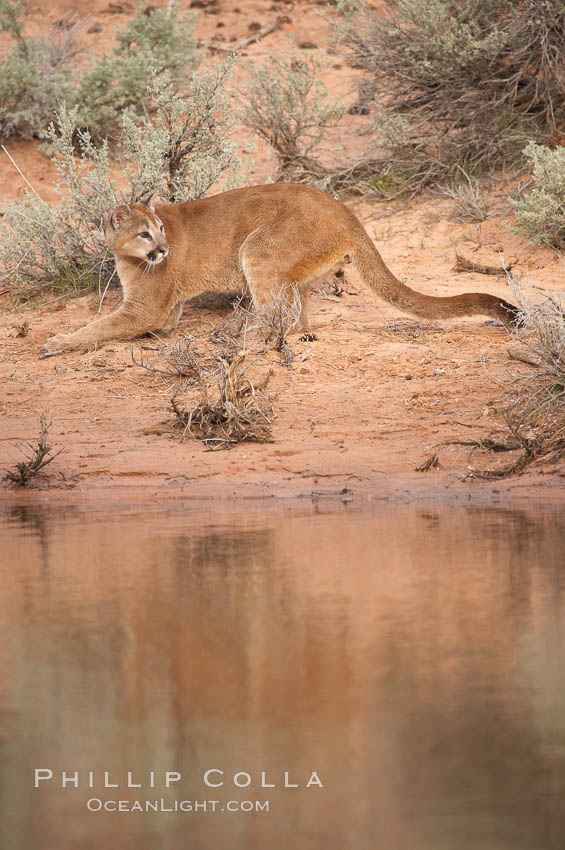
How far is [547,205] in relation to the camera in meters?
10.0

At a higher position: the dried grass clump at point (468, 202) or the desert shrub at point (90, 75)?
the desert shrub at point (90, 75)

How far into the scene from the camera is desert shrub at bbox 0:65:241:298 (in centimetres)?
1010

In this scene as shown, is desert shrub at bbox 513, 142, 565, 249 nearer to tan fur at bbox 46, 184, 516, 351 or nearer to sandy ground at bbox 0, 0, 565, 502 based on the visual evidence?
sandy ground at bbox 0, 0, 565, 502

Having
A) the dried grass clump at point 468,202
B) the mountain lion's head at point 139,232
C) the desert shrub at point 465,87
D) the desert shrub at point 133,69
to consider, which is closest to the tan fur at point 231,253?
the mountain lion's head at point 139,232

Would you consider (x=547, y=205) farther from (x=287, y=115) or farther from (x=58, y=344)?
(x=58, y=344)

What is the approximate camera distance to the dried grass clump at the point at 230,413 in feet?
23.5

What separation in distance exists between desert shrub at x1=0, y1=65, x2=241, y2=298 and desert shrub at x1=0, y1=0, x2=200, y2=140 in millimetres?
2826

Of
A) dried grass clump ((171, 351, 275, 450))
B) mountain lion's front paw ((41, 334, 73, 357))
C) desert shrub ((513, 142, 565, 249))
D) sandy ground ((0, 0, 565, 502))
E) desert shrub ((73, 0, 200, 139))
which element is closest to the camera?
sandy ground ((0, 0, 565, 502))

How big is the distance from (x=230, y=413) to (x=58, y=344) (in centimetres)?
213

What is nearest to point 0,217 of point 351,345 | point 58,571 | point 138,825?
point 351,345

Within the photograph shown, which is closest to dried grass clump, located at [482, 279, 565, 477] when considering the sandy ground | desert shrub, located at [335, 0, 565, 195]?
the sandy ground

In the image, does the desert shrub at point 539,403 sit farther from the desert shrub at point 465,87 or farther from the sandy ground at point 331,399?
the desert shrub at point 465,87

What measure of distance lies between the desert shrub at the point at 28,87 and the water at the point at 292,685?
377 inches

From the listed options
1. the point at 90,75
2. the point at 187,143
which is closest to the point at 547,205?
the point at 187,143
